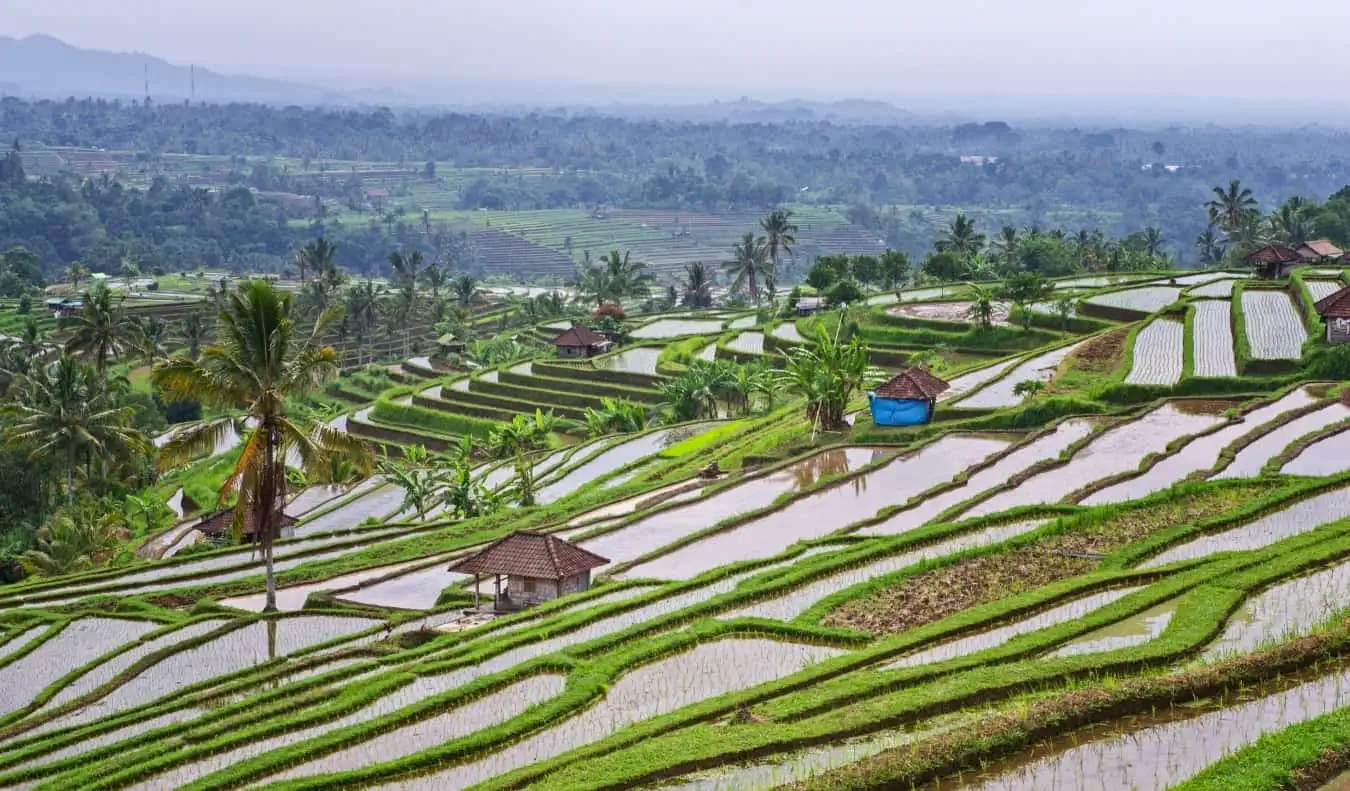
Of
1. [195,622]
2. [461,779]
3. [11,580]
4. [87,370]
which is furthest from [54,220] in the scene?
[461,779]

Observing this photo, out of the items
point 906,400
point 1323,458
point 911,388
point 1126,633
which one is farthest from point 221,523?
point 1126,633

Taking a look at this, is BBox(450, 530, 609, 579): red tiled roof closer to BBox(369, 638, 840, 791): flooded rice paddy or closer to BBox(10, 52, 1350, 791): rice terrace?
BBox(10, 52, 1350, 791): rice terrace

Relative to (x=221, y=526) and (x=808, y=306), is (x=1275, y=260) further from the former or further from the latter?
(x=221, y=526)

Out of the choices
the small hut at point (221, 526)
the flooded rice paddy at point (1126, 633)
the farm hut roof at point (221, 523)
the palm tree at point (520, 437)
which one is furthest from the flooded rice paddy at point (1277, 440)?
the farm hut roof at point (221, 523)

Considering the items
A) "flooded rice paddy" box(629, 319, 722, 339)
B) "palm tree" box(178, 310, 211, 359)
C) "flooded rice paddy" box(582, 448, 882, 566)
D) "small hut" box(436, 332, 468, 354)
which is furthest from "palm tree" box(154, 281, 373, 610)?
"palm tree" box(178, 310, 211, 359)

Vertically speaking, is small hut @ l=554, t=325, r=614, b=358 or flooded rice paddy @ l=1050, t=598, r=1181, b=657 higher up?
flooded rice paddy @ l=1050, t=598, r=1181, b=657

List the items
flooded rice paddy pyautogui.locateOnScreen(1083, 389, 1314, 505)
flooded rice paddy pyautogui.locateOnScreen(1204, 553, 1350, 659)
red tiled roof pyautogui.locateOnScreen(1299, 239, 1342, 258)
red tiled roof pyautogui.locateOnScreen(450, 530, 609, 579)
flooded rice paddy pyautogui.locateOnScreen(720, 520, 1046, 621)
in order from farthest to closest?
red tiled roof pyautogui.locateOnScreen(1299, 239, 1342, 258)
flooded rice paddy pyautogui.locateOnScreen(1083, 389, 1314, 505)
red tiled roof pyautogui.locateOnScreen(450, 530, 609, 579)
flooded rice paddy pyautogui.locateOnScreen(720, 520, 1046, 621)
flooded rice paddy pyautogui.locateOnScreen(1204, 553, 1350, 659)

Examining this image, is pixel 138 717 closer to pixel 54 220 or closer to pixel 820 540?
pixel 820 540
